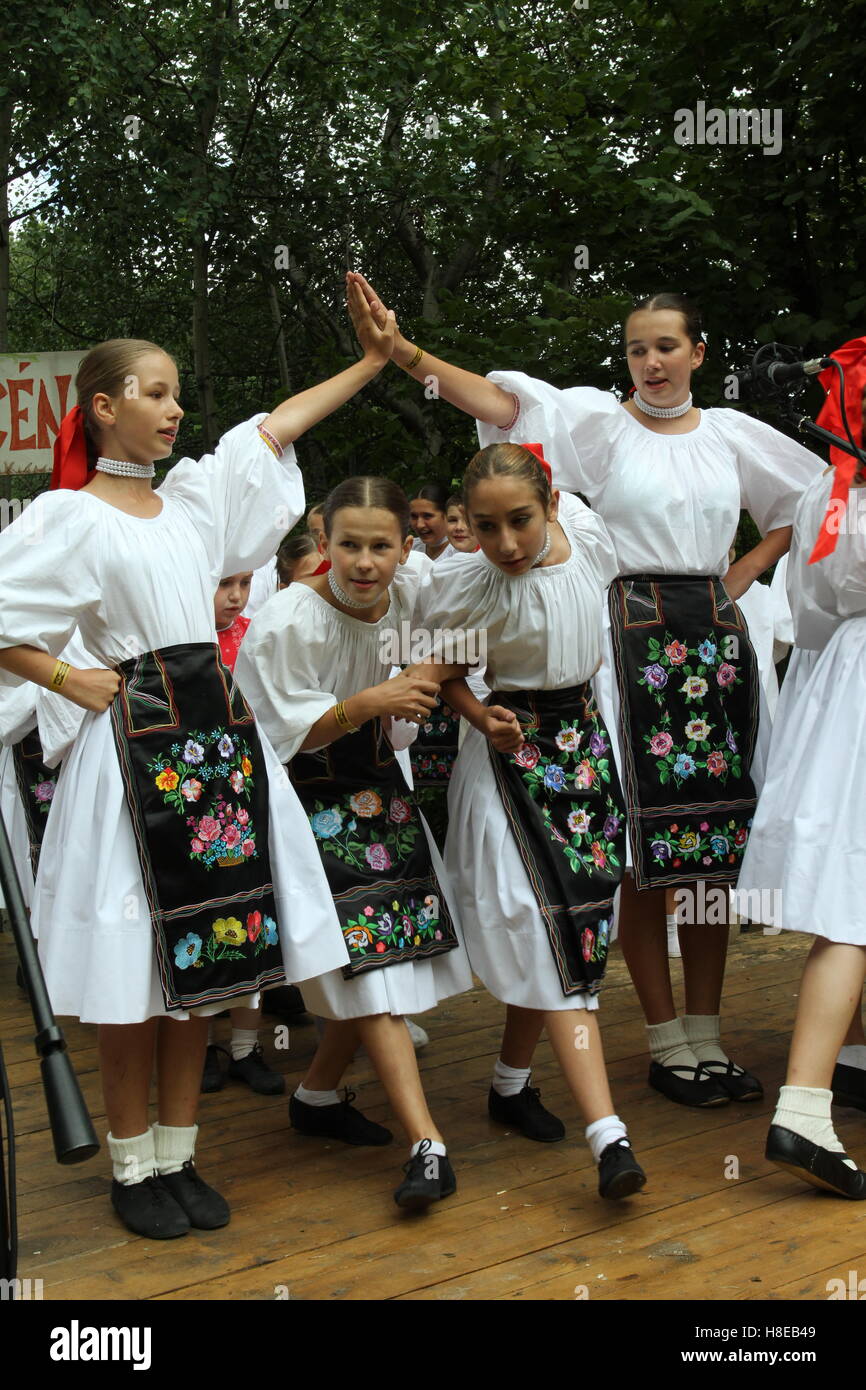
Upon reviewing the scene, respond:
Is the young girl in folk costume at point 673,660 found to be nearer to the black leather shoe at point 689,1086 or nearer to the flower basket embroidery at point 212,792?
the black leather shoe at point 689,1086

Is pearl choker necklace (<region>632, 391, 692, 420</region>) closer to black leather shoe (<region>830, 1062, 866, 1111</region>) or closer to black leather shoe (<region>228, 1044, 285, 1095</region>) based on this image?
black leather shoe (<region>830, 1062, 866, 1111</region>)

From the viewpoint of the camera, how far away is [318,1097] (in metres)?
3.26

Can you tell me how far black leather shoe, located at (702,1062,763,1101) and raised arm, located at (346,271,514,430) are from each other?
1.60 m

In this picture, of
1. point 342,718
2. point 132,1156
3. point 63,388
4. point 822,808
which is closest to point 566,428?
point 342,718

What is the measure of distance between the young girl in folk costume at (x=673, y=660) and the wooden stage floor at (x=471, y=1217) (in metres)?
0.29

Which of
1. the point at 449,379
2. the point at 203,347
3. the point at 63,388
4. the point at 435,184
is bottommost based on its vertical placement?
the point at 449,379

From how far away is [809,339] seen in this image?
506 centimetres

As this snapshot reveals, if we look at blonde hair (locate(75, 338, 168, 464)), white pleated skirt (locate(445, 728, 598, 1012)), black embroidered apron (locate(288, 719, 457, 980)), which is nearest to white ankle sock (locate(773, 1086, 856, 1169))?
white pleated skirt (locate(445, 728, 598, 1012))

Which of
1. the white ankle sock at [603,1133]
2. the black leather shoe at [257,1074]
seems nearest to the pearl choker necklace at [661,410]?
the white ankle sock at [603,1133]

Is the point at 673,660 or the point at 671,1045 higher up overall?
the point at 673,660

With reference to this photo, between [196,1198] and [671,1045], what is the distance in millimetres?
1226

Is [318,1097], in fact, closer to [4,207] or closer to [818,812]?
[818,812]

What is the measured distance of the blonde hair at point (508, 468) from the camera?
288 centimetres

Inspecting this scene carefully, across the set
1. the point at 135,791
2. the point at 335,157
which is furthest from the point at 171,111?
the point at 135,791
